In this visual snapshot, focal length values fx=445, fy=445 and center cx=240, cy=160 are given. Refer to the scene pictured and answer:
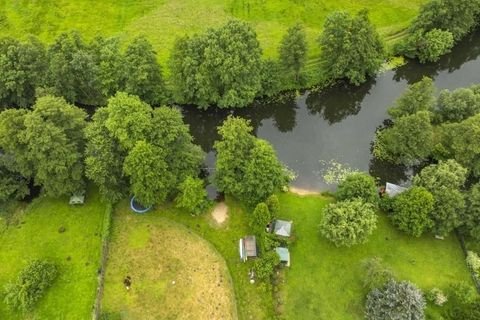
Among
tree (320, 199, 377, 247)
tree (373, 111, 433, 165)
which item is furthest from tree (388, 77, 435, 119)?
tree (320, 199, 377, 247)

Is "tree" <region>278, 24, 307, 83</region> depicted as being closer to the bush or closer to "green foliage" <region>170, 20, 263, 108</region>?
"green foliage" <region>170, 20, 263, 108</region>

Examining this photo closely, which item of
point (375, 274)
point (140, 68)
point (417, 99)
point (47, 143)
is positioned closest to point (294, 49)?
point (417, 99)

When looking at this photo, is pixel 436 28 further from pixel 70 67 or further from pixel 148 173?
pixel 70 67

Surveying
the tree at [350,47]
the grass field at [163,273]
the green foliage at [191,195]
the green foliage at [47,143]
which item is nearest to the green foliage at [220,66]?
the tree at [350,47]

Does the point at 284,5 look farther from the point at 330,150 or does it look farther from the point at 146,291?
the point at 146,291

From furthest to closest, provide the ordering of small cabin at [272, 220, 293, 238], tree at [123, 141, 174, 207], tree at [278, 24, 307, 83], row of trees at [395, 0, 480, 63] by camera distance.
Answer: row of trees at [395, 0, 480, 63] < tree at [278, 24, 307, 83] < small cabin at [272, 220, 293, 238] < tree at [123, 141, 174, 207]

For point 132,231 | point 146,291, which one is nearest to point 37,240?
point 132,231
